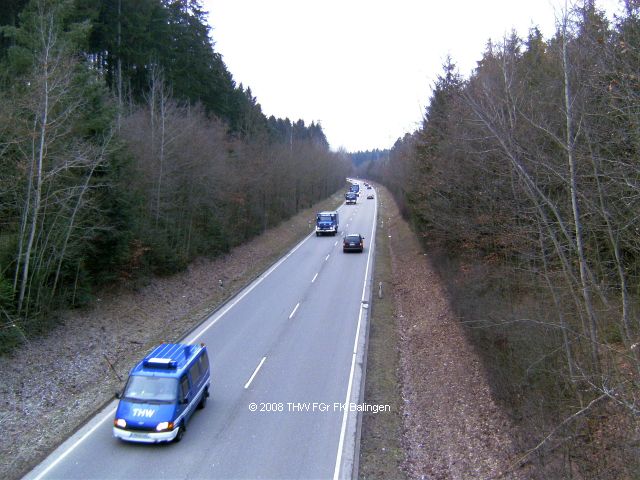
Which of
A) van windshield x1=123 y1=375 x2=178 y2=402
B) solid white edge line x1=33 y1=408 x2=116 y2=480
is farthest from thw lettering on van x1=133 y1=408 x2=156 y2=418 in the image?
solid white edge line x1=33 y1=408 x2=116 y2=480

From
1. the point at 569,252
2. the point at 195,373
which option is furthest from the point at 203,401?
the point at 569,252

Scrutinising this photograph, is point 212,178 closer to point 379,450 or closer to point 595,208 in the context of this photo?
point 379,450

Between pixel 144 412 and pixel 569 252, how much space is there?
968 cm

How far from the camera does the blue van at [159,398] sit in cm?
1088

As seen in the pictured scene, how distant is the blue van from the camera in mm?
10883

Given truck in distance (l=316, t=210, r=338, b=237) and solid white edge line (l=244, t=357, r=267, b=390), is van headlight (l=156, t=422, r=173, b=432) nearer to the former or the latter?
solid white edge line (l=244, t=357, r=267, b=390)

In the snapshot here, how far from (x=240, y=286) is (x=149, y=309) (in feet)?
18.6

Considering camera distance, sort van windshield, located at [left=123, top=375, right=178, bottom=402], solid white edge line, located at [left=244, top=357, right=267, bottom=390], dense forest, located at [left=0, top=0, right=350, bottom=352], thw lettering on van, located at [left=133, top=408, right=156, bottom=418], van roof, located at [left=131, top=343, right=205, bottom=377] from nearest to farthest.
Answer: thw lettering on van, located at [left=133, top=408, right=156, bottom=418], van windshield, located at [left=123, top=375, right=178, bottom=402], van roof, located at [left=131, top=343, right=205, bottom=377], solid white edge line, located at [left=244, top=357, right=267, bottom=390], dense forest, located at [left=0, top=0, right=350, bottom=352]

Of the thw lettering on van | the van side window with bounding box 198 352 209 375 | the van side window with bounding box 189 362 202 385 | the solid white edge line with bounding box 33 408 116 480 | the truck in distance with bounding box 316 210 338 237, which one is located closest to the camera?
the solid white edge line with bounding box 33 408 116 480

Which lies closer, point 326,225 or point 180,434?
point 180,434

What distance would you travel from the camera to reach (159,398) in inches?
443

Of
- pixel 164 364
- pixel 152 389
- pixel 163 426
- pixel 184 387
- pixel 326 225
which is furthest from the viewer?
pixel 326 225

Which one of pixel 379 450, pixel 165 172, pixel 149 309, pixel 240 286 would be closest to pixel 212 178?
pixel 165 172

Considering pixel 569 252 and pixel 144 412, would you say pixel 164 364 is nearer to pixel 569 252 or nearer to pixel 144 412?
pixel 144 412
